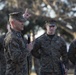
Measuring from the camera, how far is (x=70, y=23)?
88.9 ft

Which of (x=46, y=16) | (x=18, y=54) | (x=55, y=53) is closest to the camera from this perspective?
(x=18, y=54)

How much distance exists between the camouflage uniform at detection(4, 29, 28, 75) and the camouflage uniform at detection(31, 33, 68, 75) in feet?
5.77

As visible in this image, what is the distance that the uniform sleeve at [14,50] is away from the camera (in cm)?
692

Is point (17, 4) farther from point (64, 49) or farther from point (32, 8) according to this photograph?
point (64, 49)

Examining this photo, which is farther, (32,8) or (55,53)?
(32,8)

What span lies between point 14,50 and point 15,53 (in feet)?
0.18

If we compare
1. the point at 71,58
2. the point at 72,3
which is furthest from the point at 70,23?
the point at 71,58

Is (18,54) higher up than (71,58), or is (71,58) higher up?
(18,54)

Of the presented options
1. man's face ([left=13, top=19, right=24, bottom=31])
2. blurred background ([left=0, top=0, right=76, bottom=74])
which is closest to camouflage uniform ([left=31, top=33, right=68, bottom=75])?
man's face ([left=13, top=19, right=24, bottom=31])

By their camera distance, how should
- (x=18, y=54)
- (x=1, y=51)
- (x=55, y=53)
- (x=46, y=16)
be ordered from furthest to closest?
(x=46, y=16)
(x=1, y=51)
(x=55, y=53)
(x=18, y=54)

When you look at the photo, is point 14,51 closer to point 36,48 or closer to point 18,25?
point 18,25

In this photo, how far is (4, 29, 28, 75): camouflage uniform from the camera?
6945 millimetres

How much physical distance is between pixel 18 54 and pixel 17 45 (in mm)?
166

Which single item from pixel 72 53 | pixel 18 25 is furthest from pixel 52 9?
pixel 18 25
